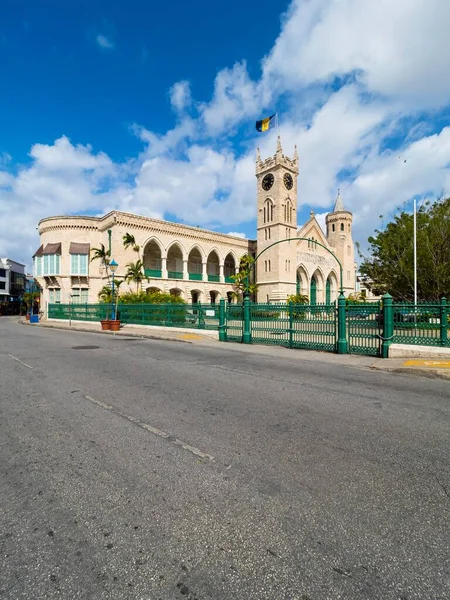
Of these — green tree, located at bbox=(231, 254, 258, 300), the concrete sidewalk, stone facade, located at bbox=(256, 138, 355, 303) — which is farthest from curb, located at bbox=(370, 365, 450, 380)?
green tree, located at bbox=(231, 254, 258, 300)

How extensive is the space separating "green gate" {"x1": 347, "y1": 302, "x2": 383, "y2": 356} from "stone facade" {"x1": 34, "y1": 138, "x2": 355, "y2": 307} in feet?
60.8

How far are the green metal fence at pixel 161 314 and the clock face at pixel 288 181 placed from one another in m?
28.6

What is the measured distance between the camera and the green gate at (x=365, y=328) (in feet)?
35.3

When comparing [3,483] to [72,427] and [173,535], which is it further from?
[173,535]

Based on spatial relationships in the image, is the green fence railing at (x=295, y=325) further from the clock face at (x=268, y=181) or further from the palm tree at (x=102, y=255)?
the clock face at (x=268, y=181)

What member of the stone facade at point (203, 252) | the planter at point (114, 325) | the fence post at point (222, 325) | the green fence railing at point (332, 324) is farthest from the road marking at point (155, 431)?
the stone facade at point (203, 252)

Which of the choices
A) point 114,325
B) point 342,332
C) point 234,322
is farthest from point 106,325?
point 342,332

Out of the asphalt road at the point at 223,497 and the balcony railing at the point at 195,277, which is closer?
the asphalt road at the point at 223,497

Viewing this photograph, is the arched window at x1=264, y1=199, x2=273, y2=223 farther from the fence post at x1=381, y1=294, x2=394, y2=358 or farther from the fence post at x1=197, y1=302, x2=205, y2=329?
the fence post at x1=381, y1=294, x2=394, y2=358

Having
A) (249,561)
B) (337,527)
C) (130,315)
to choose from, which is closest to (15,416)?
(249,561)

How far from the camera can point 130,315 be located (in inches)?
917

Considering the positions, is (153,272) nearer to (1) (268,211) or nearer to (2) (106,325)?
(1) (268,211)

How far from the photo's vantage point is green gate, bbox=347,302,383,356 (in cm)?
1076

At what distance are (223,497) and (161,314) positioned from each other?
18354mm
